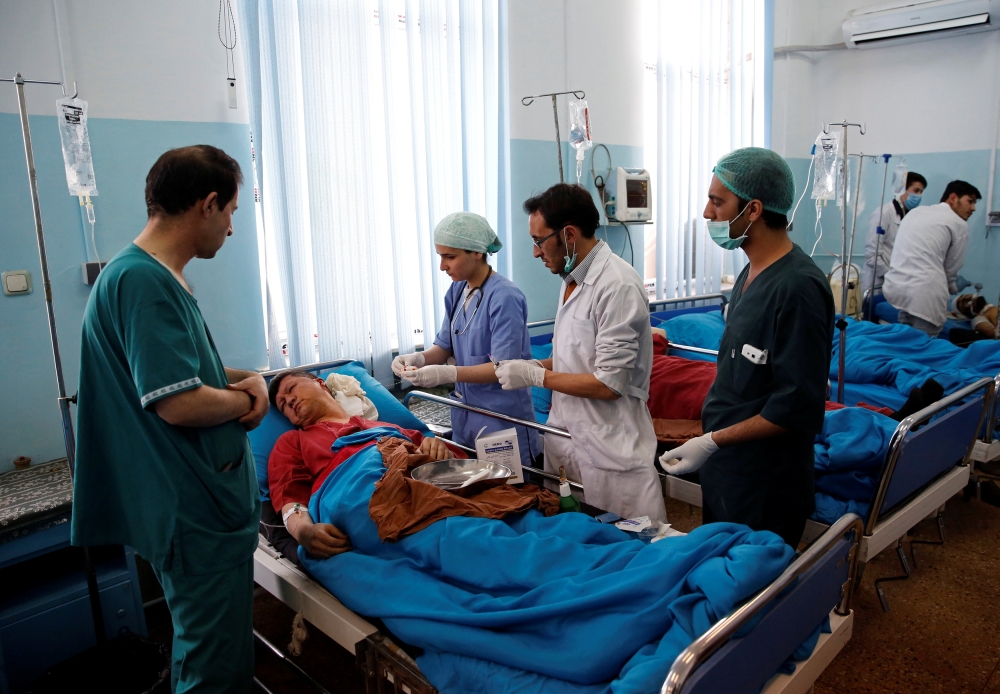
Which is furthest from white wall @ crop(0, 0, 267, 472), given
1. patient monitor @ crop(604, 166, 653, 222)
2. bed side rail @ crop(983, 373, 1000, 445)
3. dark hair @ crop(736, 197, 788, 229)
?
bed side rail @ crop(983, 373, 1000, 445)

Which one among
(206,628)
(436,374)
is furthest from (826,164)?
(206,628)

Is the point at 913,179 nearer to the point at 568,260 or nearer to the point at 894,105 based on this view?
the point at 894,105

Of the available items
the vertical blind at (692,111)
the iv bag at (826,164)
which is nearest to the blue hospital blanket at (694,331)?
the vertical blind at (692,111)

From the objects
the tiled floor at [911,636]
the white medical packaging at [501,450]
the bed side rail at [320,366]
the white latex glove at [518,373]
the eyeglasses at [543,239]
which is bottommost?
the tiled floor at [911,636]

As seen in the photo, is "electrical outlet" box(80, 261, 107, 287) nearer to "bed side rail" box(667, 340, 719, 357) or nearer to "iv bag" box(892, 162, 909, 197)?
"bed side rail" box(667, 340, 719, 357)

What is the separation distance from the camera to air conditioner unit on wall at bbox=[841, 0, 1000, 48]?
554cm

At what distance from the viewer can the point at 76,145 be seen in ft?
7.91

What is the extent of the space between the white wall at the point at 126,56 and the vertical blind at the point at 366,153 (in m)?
0.19

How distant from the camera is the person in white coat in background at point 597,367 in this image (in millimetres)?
2184

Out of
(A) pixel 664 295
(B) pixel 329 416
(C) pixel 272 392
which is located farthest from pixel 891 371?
(C) pixel 272 392

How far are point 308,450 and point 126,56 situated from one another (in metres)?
1.90

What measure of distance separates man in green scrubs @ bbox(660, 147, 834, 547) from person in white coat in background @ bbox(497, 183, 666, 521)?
0.25 meters

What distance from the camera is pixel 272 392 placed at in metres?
2.87

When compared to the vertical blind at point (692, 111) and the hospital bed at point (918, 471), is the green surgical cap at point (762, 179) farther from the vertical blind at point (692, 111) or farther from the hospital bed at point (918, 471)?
the vertical blind at point (692, 111)
